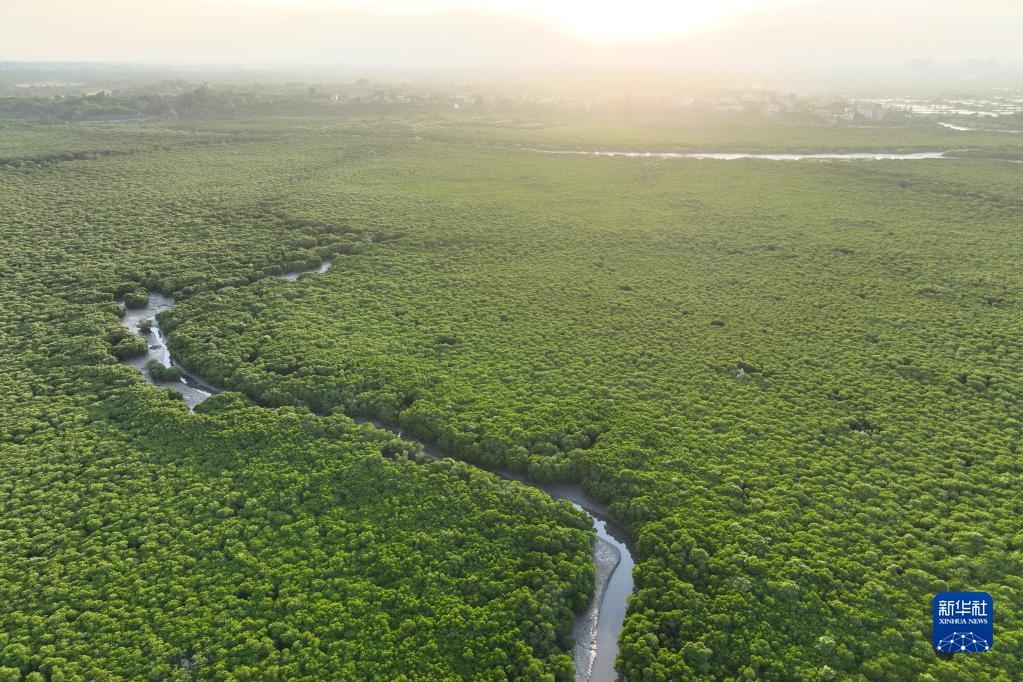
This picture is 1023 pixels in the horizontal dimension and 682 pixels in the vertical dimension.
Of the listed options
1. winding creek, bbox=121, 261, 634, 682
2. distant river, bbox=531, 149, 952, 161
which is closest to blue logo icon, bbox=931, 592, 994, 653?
winding creek, bbox=121, 261, 634, 682

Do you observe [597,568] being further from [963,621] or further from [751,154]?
[751,154]

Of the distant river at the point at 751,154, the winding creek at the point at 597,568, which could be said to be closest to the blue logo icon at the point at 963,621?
the winding creek at the point at 597,568

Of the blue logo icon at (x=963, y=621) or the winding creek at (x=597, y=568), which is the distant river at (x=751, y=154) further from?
the blue logo icon at (x=963, y=621)

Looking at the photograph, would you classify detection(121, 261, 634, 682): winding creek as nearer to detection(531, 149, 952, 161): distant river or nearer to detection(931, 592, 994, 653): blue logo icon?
detection(931, 592, 994, 653): blue logo icon

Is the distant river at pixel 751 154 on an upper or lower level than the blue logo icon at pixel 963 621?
upper

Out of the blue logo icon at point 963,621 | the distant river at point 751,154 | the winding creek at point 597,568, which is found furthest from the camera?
the distant river at point 751,154

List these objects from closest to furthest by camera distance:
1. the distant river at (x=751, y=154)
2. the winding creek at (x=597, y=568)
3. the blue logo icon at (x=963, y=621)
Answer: the blue logo icon at (x=963, y=621) < the winding creek at (x=597, y=568) < the distant river at (x=751, y=154)
